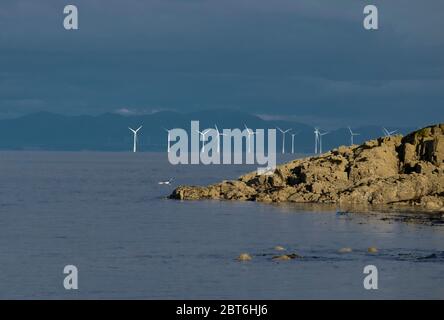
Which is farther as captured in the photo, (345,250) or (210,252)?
(210,252)

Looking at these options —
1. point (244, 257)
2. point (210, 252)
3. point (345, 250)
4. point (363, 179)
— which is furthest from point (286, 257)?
point (363, 179)

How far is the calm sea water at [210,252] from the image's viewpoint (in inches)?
1880

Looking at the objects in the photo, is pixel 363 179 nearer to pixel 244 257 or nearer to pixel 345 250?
pixel 345 250

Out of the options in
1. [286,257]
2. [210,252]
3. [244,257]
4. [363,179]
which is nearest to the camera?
[286,257]

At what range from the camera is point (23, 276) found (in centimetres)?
5119

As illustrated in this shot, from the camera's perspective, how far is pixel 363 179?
101375mm

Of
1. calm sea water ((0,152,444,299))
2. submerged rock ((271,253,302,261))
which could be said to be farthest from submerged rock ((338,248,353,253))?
submerged rock ((271,253,302,261))

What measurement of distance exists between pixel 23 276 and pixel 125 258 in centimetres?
856

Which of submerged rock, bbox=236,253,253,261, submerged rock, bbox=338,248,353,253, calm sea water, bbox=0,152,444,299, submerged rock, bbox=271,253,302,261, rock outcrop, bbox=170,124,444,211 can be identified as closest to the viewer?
calm sea water, bbox=0,152,444,299

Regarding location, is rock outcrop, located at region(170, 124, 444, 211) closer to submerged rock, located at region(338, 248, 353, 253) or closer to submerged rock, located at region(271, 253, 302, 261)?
submerged rock, located at region(338, 248, 353, 253)

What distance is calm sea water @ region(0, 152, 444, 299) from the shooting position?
47763 mm

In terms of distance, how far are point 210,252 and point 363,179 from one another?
42801 mm

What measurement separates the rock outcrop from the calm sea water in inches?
238
